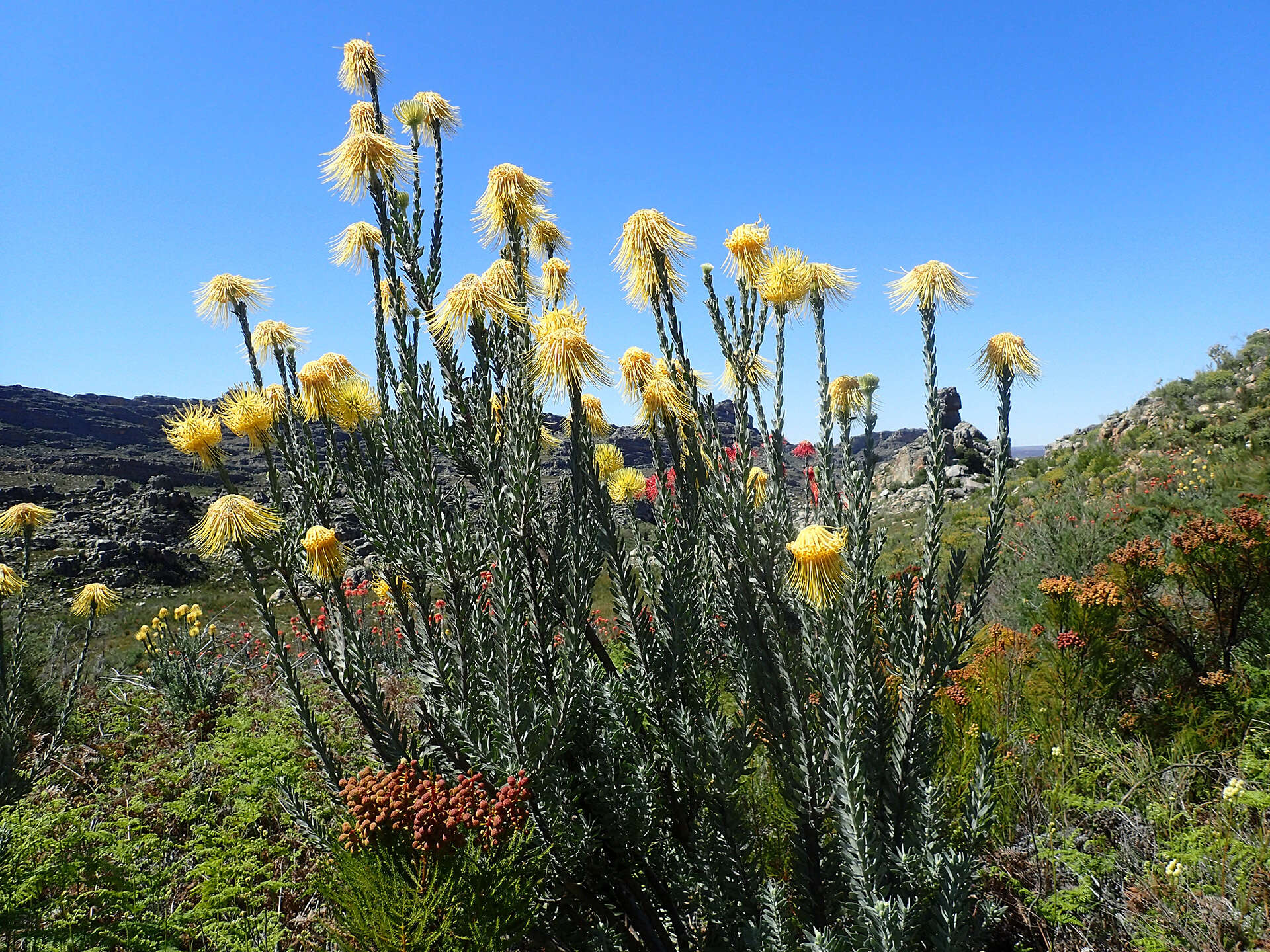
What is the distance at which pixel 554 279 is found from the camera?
2.90 m

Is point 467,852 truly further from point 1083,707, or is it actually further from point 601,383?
point 1083,707

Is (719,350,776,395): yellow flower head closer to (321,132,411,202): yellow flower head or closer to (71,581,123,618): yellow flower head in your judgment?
(321,132,411,202): yellow flower head

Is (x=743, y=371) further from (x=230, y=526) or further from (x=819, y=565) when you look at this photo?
(x=230, y=526)

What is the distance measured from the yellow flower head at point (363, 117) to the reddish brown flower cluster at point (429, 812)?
8.51ft

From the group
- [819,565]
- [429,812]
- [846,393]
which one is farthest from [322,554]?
[846,393]

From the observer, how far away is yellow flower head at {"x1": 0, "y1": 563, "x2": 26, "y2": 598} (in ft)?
13.1

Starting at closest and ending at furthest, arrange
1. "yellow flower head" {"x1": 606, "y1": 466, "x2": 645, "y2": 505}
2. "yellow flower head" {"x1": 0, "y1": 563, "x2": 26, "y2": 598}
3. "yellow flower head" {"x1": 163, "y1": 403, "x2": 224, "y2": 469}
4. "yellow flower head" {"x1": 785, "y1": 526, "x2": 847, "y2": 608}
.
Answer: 1. "yellow flower head" {"x1": 785, "y1": 526, "x2": 847, "y2": 608}
2. "yellow flower head" {"x1": 163, "y1": 403, "x2": 224, "y2": 469}
3. "yellow flower head" {"x1": 606, "y1": 466, "x2": 645, "y2": 505}
4. "yellow flower head" {"x1": 0, "y1": 563, "x2": 26, "y2": 598}

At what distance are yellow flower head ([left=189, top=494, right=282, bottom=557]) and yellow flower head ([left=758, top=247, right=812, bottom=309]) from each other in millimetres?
2299

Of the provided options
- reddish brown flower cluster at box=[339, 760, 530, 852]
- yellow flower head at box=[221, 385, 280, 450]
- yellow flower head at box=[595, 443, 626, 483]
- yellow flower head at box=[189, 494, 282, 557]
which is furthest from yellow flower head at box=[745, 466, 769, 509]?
yellow flower head at box=[221, 385, 280, 450]

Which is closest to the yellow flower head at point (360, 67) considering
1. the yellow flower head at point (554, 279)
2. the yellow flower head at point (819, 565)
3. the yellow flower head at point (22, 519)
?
the yellow flower head at point (554, 279)

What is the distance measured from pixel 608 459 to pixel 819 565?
1.99 meters

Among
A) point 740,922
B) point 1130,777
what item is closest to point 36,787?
point 740,922

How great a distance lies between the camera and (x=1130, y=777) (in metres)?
3.14

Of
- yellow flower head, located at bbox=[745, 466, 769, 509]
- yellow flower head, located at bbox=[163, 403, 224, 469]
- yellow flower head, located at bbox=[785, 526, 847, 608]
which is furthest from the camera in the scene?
yellow flower head, located at bbox=[163, 403, 224, 469]
